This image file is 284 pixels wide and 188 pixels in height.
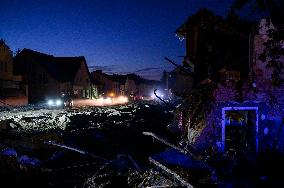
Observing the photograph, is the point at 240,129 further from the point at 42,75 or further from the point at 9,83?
the point at 42,75

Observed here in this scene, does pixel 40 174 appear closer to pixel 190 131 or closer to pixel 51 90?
pixel 190 131

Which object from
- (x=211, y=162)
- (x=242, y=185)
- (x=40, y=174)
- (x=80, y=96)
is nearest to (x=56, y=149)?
(x=40, y=174)

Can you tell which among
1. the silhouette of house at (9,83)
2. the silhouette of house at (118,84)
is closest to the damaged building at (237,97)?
the silhouette of house at (9,83)

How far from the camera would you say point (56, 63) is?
59.9m

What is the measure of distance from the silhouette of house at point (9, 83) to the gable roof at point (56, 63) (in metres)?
6.71

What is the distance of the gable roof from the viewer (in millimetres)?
54469

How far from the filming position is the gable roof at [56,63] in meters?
54.5

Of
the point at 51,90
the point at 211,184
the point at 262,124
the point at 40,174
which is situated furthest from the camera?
the point at 51,90

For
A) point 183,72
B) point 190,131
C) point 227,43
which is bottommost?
point 190,131

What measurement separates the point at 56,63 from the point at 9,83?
15.1 m

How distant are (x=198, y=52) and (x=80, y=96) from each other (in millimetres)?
51554

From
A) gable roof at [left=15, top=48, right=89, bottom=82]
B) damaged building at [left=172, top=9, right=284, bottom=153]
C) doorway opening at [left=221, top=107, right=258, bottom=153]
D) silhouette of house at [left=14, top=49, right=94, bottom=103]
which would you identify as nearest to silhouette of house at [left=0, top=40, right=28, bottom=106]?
silhouette of house at [left=14, top=49, right=94, bottom=103]

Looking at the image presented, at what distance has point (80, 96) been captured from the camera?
62.2m

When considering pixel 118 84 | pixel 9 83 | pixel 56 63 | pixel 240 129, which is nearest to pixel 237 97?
pixel 240 129
